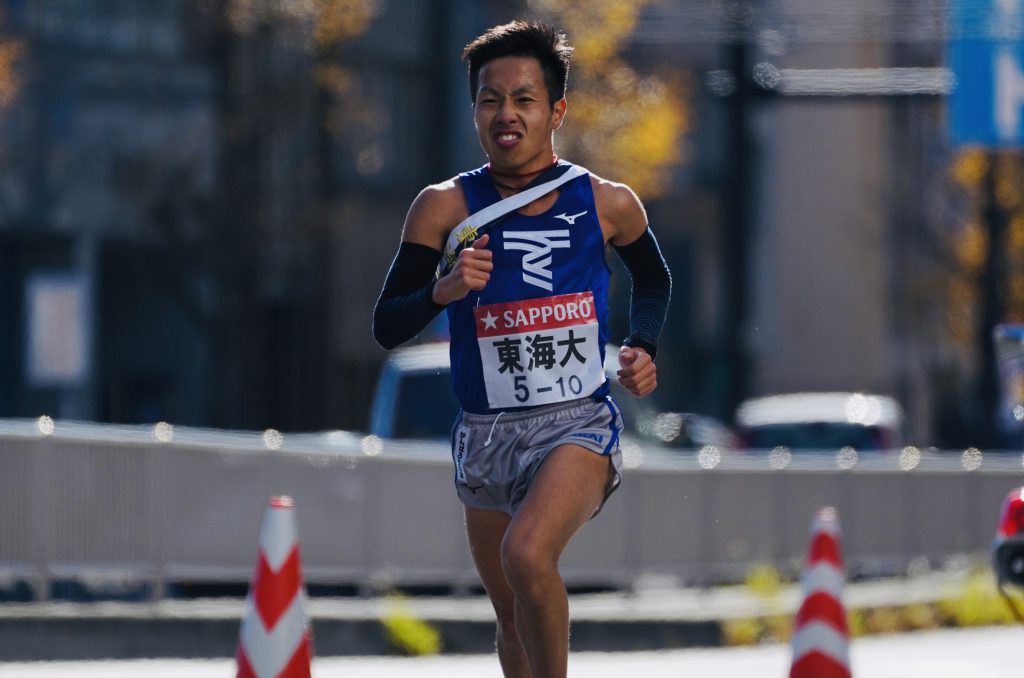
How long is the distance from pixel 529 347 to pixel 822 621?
115cm

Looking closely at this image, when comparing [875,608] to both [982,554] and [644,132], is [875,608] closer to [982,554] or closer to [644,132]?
[982,554]

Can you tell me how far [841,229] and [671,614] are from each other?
43757 millimetres

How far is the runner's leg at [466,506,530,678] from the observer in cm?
596

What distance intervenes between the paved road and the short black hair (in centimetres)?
495

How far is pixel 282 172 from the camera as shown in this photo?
30391 mm

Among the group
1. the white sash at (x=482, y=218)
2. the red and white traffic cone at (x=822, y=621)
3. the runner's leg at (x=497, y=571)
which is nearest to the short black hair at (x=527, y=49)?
the white sash at (x=482, y=218)

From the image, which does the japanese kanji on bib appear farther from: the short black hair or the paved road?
the paved road

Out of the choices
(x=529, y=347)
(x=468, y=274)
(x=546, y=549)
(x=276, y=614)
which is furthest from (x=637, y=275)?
(x=276, y=614)

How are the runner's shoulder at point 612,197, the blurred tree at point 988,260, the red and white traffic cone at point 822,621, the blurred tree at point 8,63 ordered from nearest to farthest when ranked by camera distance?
the runner's shoulder at point 612,197 → the red and white traffic cone at point 822,621 → the blurred tree at point 8,63 → the blurred tree at point 988,260

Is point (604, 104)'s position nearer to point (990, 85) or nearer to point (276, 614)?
point (990, 85)

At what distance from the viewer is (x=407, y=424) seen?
15.0 metres

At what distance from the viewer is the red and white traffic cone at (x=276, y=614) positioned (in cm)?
630

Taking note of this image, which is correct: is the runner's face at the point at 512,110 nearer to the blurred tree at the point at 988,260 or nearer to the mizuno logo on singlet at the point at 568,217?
the mizuno logo on singlet at the point at 568,217

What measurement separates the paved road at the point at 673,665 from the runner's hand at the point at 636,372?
489 centimetres
